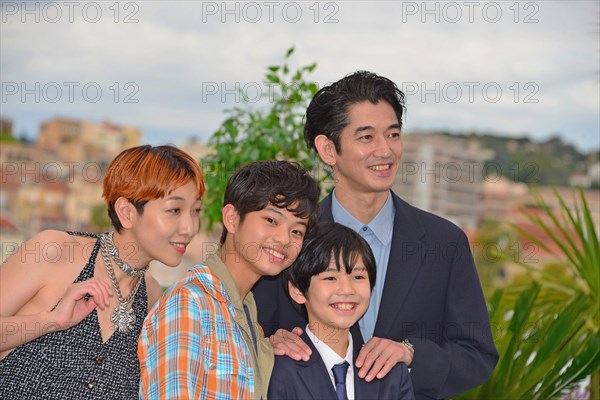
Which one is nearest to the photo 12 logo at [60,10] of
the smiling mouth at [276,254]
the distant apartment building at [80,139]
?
the smiling mouth at [276,254]

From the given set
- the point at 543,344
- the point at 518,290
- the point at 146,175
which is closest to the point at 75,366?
the point at 146,175

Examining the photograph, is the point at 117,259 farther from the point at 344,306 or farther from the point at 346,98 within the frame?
the point at 346,98

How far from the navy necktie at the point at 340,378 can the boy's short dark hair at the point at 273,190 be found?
342 millimetres

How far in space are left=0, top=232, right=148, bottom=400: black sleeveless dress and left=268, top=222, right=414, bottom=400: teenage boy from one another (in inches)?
13.9

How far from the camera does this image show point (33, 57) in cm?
3972

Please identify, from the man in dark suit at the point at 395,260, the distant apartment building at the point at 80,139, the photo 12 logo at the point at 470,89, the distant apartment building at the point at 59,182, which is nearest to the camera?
the man in dark suit at the point at 395,260

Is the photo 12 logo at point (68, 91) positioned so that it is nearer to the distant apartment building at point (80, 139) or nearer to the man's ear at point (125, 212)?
the man's ear at point (125, 212)

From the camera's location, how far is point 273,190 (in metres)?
1.90

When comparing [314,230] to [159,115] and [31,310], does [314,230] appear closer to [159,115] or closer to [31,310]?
[31,310]

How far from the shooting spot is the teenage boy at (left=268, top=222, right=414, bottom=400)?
1.90m

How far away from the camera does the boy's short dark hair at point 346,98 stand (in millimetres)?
2318

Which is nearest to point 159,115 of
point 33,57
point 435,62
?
point 33,57

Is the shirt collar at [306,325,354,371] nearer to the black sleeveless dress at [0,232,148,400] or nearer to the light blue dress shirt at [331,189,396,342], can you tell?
the light blue dress shirt at [331,189,396,342]

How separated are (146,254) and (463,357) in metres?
0.88
